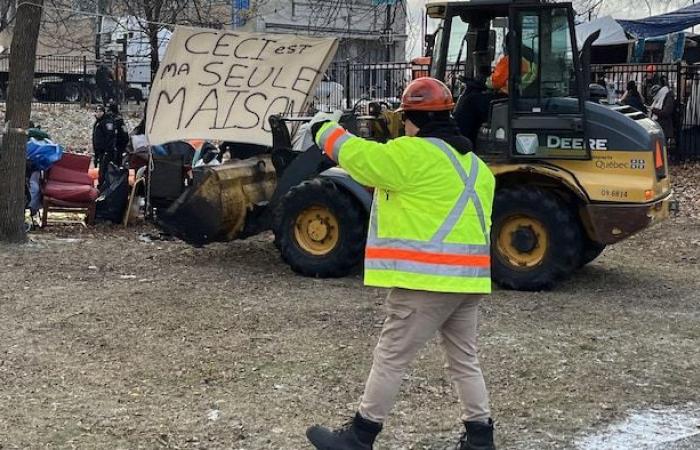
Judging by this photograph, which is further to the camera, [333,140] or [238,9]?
[238,9]

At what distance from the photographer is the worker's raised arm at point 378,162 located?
436 cm

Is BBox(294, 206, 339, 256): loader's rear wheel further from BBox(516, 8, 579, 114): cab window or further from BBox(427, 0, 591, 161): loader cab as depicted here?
BBox(516, 8, 579, 114): cab window

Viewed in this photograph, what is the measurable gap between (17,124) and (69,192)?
1.54 meters

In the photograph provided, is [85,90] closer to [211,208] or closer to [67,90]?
[67,90]

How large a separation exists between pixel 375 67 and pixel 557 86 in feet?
43.7

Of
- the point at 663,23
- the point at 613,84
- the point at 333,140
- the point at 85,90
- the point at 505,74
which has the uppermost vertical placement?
the point at 663,23

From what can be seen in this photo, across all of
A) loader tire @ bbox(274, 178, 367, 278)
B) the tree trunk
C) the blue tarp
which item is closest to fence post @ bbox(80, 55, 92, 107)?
the blue tarp

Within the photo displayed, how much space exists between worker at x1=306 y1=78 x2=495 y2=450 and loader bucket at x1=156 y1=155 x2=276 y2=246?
4735 millimetres

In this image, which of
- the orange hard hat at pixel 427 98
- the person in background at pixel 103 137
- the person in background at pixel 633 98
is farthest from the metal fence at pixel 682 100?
the orange hard hat at pixel 427 98

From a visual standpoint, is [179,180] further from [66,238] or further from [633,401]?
[633,401]

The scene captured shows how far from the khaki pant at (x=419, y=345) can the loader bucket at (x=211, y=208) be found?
4919mm

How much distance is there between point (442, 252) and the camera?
4.42 meters

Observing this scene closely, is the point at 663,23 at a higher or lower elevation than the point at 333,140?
higher

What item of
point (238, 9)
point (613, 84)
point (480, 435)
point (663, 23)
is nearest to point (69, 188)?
point (480, 435)
